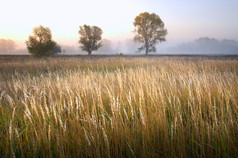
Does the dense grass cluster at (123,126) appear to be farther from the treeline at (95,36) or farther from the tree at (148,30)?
the tree at (148,30)

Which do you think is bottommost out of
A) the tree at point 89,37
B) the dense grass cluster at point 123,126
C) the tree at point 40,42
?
the dense grass cluster at point 123,126

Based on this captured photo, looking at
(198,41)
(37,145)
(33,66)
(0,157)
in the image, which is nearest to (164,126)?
(37,145)

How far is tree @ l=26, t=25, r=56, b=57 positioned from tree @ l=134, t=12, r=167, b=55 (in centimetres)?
2272

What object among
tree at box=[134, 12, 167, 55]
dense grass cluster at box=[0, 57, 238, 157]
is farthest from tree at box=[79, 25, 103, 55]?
dense grass cluster at box=[0, 57, 238, 157]

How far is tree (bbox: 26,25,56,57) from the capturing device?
20812 millimetres

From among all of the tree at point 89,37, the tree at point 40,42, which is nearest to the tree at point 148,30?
the tree at point 89,37

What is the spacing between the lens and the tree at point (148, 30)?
3412cm

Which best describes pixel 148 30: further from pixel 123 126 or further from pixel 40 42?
pixel 123 126

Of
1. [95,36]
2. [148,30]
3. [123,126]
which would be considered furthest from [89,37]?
[123,126]

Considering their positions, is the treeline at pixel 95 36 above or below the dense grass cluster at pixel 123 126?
above

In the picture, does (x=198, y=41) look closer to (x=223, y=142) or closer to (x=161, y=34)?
(x=161, y=34)

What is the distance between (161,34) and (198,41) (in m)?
195

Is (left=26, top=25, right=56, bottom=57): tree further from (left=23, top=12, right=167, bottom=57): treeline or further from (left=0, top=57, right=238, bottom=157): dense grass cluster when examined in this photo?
(left=0, top=57, right=238, bottom=157): dense grass cluster

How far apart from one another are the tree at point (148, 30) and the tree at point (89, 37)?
12.3 meters
